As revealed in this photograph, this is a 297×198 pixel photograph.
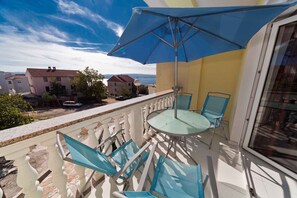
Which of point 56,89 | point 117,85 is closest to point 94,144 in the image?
point 56,89

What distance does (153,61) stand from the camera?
2666mm

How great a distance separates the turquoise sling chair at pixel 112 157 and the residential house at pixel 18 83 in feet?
140

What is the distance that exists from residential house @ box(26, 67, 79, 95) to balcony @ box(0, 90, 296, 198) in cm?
2865

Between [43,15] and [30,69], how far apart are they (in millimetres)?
18345

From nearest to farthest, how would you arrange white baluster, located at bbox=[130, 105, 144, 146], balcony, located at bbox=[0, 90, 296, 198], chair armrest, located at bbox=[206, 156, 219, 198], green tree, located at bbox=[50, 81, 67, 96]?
balcony, located at bbox=[0, 90, 296, 198] → chair armrest, located at bbox=[206, 156, 219, 198] → white baluster, located at bbox=[130, 105, 144, 146] → green tree, located at bbox=[50, 81, 67, 96]

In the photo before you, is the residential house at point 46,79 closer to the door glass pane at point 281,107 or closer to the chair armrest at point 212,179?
the chair armrest at point 212,179

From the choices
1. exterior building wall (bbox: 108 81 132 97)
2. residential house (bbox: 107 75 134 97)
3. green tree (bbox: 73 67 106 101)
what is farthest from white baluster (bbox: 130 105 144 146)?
exterior building wall (bbox: 108 81 132 97)

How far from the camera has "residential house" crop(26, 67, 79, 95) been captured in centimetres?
2522

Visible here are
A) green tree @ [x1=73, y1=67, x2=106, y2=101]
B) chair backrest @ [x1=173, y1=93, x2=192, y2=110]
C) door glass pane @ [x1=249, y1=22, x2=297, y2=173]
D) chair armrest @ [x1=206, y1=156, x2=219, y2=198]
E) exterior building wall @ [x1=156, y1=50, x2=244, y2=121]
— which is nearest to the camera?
chair armrest @ [x1=206, y1=156, x2=219, y2=198]

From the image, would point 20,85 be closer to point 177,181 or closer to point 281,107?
point 177,181

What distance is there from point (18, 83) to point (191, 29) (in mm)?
45524

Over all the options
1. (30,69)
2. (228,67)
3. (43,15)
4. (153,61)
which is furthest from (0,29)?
(228,67)

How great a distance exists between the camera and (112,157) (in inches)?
60.2

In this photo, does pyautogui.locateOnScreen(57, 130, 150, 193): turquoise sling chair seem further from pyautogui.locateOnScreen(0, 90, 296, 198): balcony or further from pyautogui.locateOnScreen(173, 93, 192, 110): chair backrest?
pyautogui.locateOnScreen(173, 93, 192, 110): chair backrest
